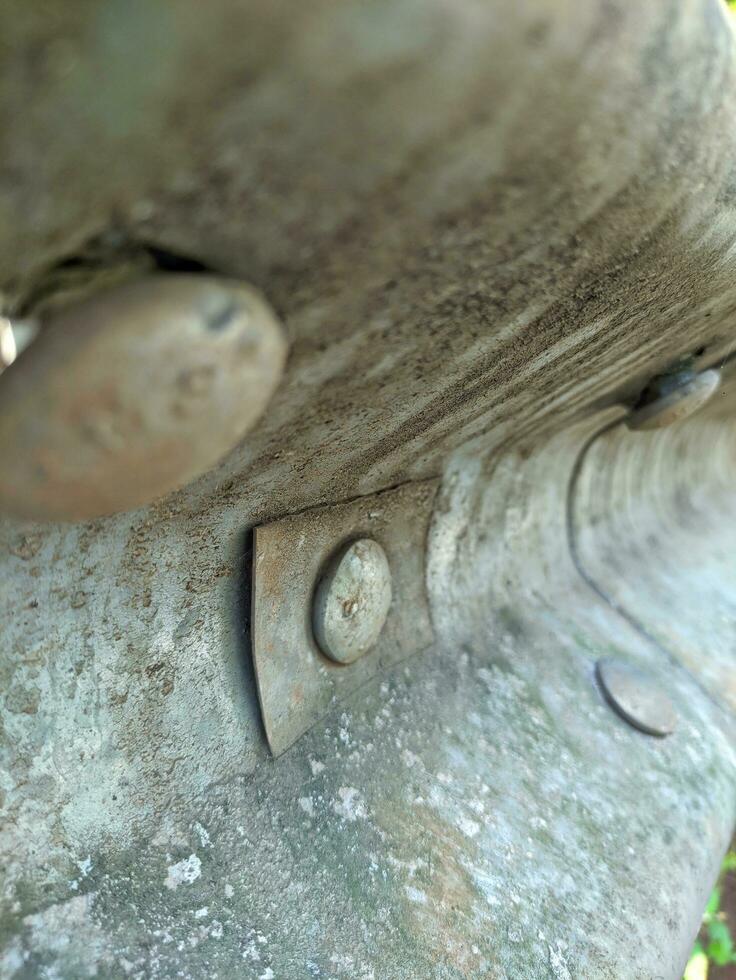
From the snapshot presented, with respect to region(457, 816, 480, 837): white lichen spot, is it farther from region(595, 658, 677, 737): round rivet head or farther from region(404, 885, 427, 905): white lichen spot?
region(595, 658, 677, 737): round rivet head

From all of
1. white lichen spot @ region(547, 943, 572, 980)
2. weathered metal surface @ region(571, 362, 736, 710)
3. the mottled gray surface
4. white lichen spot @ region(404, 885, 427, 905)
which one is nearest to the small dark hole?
the mottled gray surface

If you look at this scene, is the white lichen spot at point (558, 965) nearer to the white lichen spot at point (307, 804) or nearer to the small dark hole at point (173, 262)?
the white lichen spot at point (307, 804)

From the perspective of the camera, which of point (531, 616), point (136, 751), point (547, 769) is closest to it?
point (136, 751)

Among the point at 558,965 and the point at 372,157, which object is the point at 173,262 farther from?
the point at 558,965

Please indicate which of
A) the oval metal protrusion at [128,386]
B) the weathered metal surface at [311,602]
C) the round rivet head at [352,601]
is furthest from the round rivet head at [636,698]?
the oval metal protrusion at [128,386]

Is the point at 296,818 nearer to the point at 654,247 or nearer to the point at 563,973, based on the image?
the point at 563,973

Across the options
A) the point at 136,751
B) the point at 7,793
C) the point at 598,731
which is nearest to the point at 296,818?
the point at 136,751
